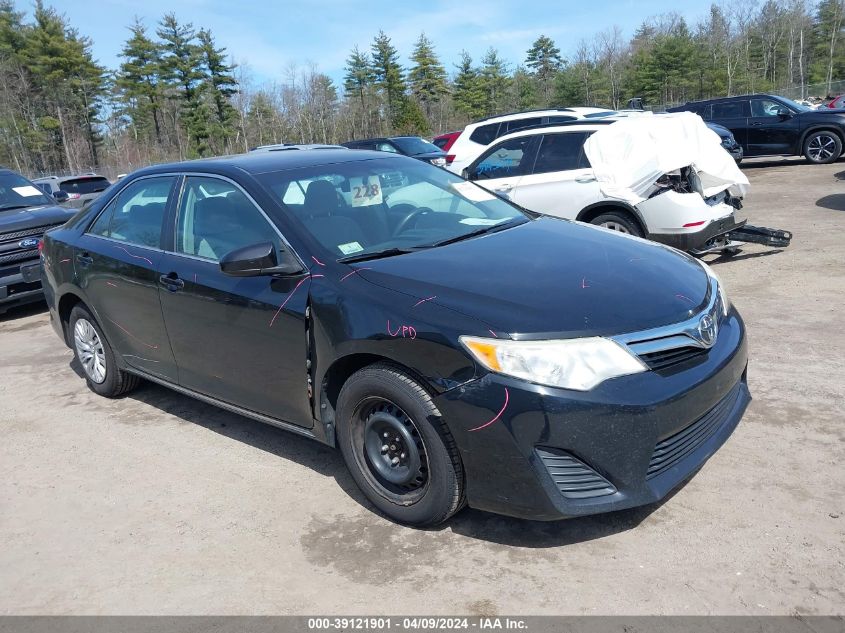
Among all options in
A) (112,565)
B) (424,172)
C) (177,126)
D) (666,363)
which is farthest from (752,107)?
(177,126)

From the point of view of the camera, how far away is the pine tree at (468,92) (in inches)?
2512

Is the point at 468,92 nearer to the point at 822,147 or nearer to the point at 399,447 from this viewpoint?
the point at 822,147

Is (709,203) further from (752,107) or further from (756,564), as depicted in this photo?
(752,107)

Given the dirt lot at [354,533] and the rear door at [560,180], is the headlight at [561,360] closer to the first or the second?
the dirt lot at [354,533]

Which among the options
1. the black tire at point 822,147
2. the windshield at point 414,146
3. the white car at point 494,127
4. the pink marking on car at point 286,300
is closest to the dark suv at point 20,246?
the pink marking on car at point 286,300

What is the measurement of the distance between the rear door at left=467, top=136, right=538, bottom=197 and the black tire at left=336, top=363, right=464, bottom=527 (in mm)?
5461

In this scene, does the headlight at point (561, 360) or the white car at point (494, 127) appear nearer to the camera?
the headlight at point (561, 360)

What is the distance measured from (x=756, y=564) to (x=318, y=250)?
241 centimetres

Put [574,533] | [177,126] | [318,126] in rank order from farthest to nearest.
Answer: [318,126] < [177,126] < [574,533]

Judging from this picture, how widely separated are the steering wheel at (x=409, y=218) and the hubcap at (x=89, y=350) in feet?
8.64

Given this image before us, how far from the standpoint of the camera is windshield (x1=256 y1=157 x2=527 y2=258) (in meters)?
3.88

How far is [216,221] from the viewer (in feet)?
14.0

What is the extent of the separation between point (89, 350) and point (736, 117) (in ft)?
53.3

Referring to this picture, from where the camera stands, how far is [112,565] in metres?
3.35
